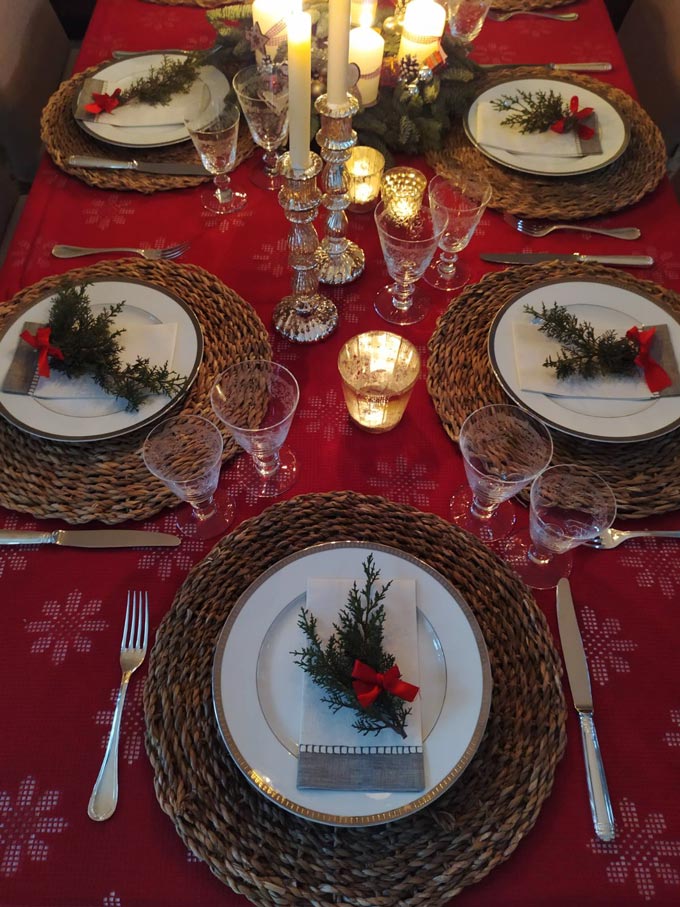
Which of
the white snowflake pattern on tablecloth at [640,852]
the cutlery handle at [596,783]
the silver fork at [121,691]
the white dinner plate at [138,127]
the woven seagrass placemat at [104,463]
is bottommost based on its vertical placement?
the white snowflake pattern on tablecloth at [640,852]

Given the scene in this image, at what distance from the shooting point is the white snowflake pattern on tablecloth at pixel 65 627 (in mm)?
709

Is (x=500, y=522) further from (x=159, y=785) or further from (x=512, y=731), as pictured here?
(x=159, y=785)

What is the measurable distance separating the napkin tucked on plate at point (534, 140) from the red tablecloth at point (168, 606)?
166 millimetres

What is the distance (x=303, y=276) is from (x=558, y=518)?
0.50 m

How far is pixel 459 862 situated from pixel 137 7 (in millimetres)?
1744

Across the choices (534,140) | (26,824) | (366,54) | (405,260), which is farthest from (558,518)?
(366,54)

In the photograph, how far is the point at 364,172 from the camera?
113cm

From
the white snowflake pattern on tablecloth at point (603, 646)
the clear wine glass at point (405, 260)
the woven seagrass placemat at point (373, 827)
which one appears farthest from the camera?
the clear wine glass at point (405, 260)

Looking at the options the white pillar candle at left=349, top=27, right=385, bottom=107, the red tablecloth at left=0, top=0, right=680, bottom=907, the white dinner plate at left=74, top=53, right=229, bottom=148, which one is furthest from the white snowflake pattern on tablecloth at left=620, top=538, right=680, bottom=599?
Result: the white dinner plate at left=74, top=53, right=229, bottom=148

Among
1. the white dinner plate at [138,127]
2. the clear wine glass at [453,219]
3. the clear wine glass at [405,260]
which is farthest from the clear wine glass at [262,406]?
the white dinner plate at [138,127]

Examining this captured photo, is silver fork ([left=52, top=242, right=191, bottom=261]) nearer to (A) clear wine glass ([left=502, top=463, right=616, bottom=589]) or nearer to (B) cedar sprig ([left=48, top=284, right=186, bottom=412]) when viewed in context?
(B) cedar sprig ([left=48, top=284, right=186, bottom=412])

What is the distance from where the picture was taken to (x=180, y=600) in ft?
2.34

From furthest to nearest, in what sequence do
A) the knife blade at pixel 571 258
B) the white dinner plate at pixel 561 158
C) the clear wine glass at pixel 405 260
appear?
the white dinner plate at pixel 561 158
the knife blade at pixel 571 258
the clear wine glass at pixel 405 260

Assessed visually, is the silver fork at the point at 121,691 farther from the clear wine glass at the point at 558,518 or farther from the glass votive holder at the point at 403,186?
the glass votive holder at the point at 403,186
